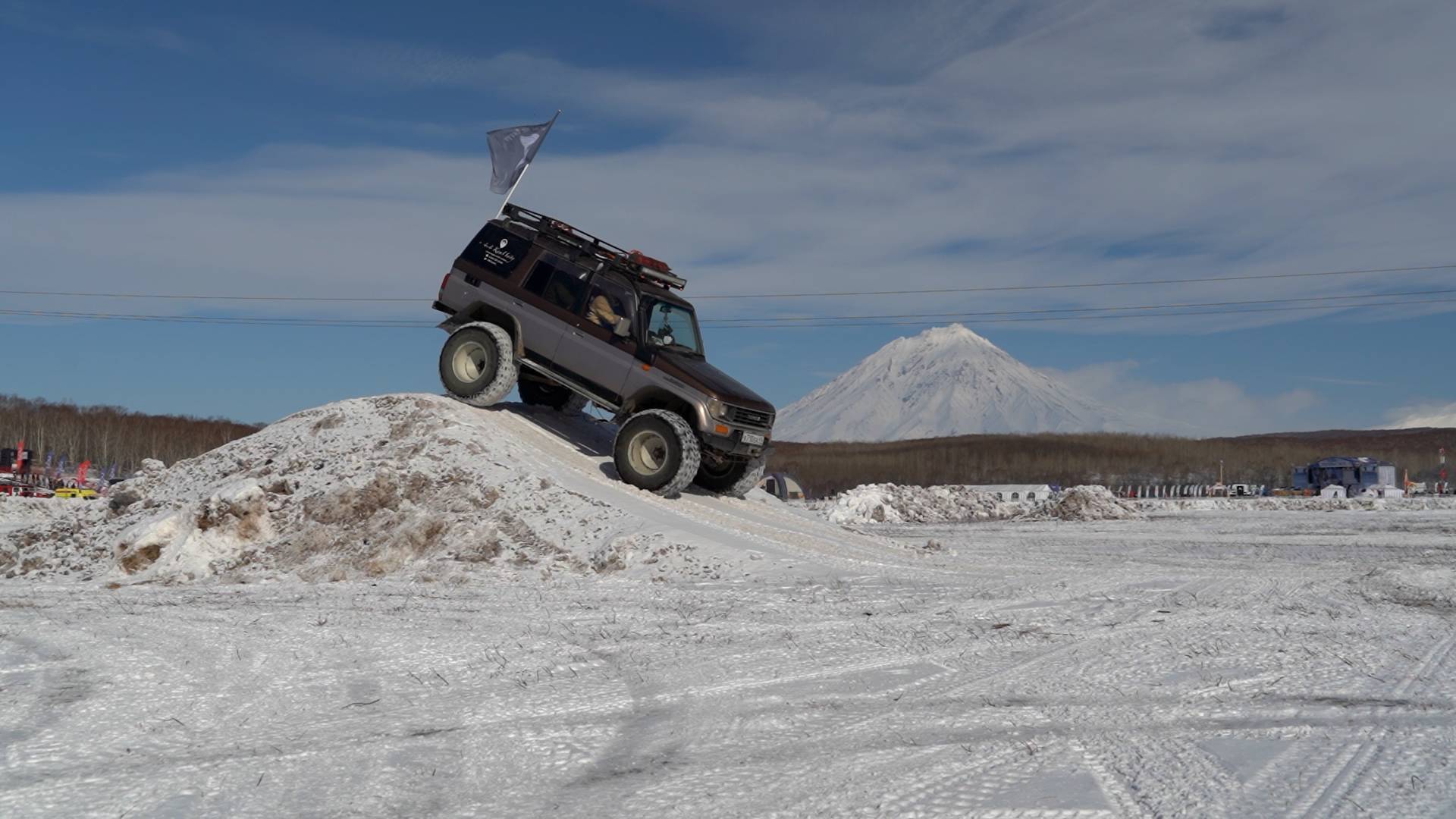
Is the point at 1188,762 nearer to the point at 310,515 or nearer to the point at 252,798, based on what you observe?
the point at 252,798

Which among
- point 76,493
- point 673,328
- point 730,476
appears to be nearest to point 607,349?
point 673,328

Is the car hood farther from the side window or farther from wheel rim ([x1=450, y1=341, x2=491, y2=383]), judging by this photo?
wheel rim ([x1=450, y1=341, x2=491, y2=383])

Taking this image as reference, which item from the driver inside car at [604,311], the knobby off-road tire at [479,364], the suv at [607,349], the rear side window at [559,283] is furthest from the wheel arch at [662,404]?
the knobby off-road tire at [479,364]

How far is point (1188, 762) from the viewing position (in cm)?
484

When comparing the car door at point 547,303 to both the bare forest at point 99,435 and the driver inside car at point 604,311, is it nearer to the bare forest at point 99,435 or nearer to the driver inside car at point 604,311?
the driver inside car at point 604,311

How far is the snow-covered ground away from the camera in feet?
14.9

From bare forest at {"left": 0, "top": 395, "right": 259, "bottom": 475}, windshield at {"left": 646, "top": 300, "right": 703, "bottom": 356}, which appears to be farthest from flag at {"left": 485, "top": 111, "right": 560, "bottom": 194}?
bare forest at {"left": 0, "top": 395, "right": 259, "bottom": 475}

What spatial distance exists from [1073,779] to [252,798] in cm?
332

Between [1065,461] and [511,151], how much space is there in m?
114

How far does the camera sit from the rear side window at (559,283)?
16172 millimetres

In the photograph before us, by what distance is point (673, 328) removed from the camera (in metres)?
16.3

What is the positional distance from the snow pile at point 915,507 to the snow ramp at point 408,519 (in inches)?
742

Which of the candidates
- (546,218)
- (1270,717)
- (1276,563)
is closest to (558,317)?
(546,218)

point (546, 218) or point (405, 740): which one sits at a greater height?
point (546, 218)
